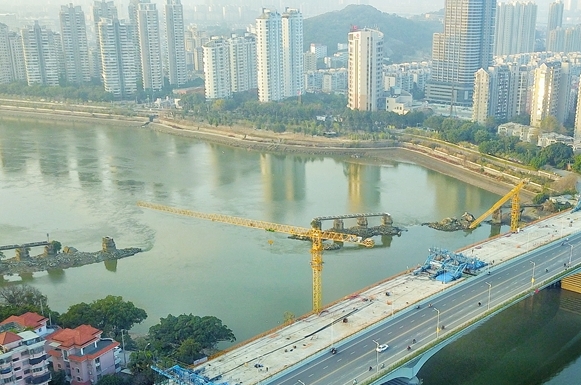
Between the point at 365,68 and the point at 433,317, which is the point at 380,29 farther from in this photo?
the point at 433,317

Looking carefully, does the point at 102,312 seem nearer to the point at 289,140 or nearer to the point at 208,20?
the point at 289,140

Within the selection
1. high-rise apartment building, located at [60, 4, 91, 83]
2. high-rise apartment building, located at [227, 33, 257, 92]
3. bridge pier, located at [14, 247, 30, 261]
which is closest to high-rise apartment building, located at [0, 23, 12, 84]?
high-rise apartment building, located at [60, 4, 91, 83]

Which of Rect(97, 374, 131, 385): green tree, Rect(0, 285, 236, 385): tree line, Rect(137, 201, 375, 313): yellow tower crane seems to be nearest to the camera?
Rect(97, 374, 131, 385): green tree

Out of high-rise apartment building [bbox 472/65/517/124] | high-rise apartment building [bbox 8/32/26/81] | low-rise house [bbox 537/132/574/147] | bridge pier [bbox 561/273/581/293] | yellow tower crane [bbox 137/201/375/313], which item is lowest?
bridge pier [bbox 561/273/581/293]

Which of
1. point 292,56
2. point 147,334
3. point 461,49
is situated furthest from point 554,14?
point 147,334

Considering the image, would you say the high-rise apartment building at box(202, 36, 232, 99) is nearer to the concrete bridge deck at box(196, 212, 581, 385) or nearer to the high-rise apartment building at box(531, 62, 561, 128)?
the high-rise apartment building at box(531, 62, 561, 128)

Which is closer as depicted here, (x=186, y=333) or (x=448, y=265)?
(x=186, y=333)

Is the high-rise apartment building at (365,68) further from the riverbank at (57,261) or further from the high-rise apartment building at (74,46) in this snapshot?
the high-rise apartment building at (74,46)
